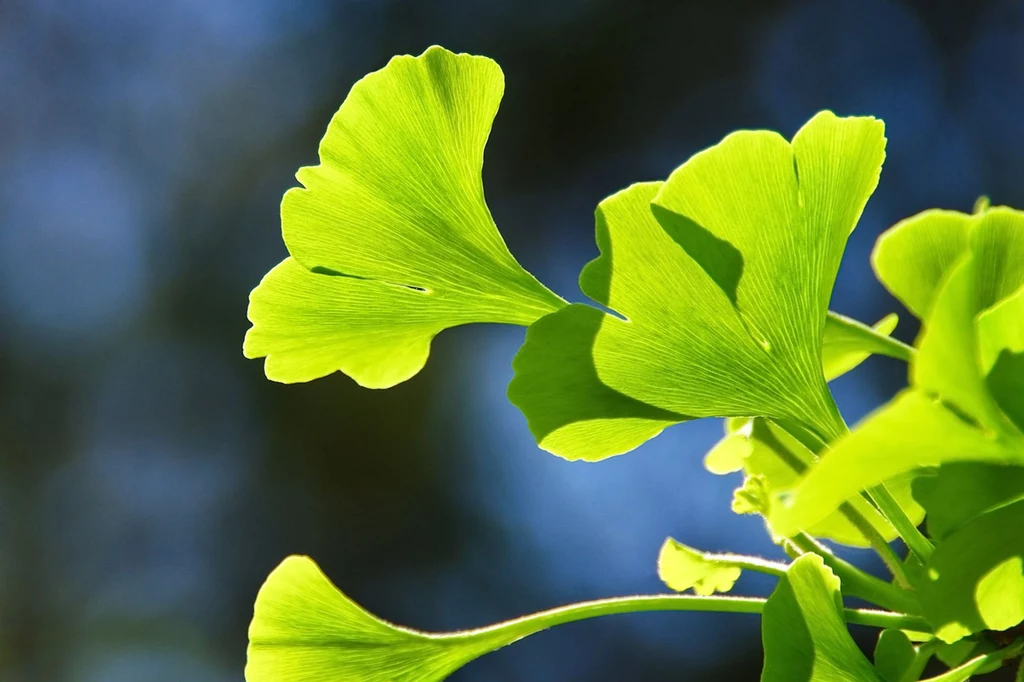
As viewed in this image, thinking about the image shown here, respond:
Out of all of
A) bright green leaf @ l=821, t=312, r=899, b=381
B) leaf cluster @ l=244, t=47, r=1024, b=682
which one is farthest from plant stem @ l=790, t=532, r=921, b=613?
bright green leaf @ l=821, t=312, r=899, b=381

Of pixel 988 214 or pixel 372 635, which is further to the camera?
pixel 372 635

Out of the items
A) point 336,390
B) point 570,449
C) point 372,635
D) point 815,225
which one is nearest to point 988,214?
point 815,225

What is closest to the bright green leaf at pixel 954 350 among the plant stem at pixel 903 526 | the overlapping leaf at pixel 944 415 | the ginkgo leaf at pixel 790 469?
the overlapping leaf at pixel 944 415

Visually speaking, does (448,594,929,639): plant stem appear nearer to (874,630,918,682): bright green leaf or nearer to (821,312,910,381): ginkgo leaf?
(874,630,918,682): bright green leaf

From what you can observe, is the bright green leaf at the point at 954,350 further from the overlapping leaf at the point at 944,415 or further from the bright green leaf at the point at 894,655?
the bright green leaf at the point at 894,655

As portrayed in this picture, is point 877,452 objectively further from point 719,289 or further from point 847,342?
point 847,342

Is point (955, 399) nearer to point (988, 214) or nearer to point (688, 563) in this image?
point (988, 214)
